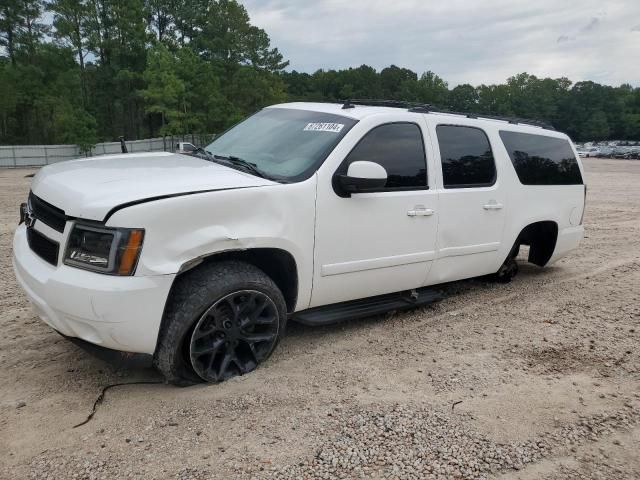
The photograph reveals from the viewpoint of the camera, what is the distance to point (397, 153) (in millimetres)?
4223

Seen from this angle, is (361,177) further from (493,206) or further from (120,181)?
(493,206)

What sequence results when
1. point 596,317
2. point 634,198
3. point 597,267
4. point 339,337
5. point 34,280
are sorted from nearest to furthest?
point 34,280, point 339,337, point 596,317, point 597,267, point 634,198

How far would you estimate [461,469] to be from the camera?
267 centimetres

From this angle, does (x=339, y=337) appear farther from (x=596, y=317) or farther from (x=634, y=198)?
(x=634, y=198)

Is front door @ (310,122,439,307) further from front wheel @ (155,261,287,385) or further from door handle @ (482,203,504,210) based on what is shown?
door handle @ (482,203,504,210)

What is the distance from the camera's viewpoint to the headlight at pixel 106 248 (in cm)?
286

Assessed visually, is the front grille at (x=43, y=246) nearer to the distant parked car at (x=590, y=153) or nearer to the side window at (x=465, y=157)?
the side window at (x=465, y=157)

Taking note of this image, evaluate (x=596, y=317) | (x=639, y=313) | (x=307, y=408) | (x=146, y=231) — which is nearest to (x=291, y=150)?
(x=146, y=231)

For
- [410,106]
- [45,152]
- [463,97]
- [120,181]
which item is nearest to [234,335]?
[120,181]

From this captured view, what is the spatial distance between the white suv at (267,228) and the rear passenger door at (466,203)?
16 millimetres

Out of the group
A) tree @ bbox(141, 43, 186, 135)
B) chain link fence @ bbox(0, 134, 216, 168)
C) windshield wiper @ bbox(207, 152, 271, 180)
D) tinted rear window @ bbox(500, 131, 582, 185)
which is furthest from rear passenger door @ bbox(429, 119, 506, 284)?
tree @ bbox(141, 43, 186, 135)

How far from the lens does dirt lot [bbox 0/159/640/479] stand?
8.79 ft

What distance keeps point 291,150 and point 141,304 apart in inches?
65.6

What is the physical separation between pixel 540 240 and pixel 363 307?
2.90 meters
